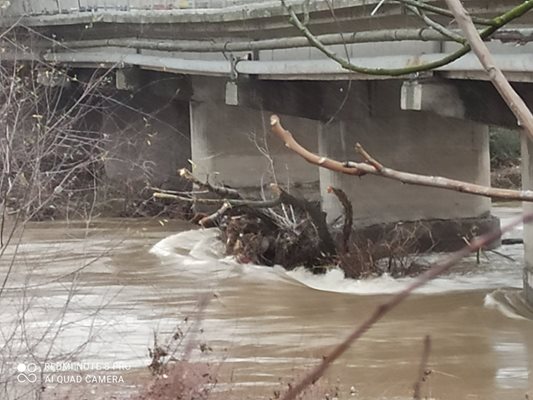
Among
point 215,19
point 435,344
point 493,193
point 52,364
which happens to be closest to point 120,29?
point 215,19

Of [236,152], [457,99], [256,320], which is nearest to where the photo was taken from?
[256,320]

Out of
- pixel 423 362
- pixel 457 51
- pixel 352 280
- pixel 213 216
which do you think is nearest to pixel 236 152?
pixel 352 280

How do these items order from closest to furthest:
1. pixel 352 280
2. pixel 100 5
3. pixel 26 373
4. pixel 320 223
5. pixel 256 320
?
pixel 26 373, pixel 256 320, pixel 352 280, pixel 320 223, pixel 100 5

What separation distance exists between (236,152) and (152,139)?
300 cm

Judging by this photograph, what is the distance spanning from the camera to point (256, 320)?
1261 cm

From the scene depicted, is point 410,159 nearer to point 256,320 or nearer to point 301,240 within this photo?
point 301,240

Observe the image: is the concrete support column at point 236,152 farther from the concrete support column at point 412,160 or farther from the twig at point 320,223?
the twig at point 320,223

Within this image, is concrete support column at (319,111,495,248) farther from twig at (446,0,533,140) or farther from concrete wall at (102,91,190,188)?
twig at (446,0,533,140)

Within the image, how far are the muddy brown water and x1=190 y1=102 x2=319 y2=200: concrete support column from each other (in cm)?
434

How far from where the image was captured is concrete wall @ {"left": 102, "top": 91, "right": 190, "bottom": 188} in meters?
25.6

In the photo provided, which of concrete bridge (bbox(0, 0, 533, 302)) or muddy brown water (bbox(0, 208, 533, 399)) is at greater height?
concrete bridge (bbox(0, 0, 533, 302))

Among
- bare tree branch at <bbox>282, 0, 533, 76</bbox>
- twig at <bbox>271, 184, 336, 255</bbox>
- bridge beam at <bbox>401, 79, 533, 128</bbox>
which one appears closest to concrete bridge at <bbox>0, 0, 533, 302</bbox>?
bridge beam at <bbox>401, 79, 533, 128</bbox>

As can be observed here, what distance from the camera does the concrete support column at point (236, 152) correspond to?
22562 mm

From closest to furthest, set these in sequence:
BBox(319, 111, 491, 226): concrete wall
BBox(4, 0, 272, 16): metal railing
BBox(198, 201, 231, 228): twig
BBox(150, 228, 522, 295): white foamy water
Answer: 1. BBox(198, 201, 231, 228): twig
2. BBox(150, 228, 522, 295): white foamy water
3. BBox(319, 111, 491, 226): concrete wall
4. BBox(4, 0, 272, 16): metal railing
